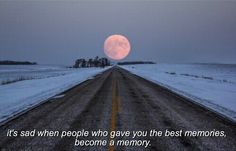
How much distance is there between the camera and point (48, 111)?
8.96m

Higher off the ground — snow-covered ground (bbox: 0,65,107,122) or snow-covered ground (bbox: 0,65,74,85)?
snow-covered ground (bbox: 0,65,107,122)

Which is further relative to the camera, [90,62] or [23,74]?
[90,62]

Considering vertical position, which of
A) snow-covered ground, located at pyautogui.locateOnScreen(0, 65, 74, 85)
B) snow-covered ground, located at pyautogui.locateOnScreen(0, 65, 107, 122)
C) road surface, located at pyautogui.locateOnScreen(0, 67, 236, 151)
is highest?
road surface, located at pyautogui.locateOnScreen(0, 67, 236, 151)

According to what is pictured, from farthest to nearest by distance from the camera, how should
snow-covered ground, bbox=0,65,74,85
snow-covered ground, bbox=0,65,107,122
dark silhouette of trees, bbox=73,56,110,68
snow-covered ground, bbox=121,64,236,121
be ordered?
dark silhouette of trees, bbox=73,56,110,68 → snow-covered ground, bbox=0,65,74,85 → snow-covered ground, bbox=121,64,236,121 → snow-covered ground, bbox=0,65,107,122

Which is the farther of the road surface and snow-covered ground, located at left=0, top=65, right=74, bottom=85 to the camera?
snow-covered ground, located at left=0, top=65, right=74, bottom=85

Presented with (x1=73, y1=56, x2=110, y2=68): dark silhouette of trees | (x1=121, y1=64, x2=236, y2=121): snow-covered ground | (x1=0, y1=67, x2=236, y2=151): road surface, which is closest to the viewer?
(x1=0, y1=67, x2=236, y2=151): road surface

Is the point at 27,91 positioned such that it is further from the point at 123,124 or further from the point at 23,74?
the point at 23,74

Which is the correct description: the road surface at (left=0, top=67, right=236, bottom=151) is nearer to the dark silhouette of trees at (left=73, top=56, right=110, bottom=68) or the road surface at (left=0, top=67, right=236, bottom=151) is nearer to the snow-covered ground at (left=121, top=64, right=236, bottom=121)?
the snow-covered ground at (left=121, top=64, right=236, bottom=121)

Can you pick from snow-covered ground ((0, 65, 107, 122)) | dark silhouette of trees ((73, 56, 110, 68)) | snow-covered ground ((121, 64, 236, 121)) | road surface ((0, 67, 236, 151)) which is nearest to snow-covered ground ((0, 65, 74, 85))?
snow-covered ground ((0, 65, 107, 122))

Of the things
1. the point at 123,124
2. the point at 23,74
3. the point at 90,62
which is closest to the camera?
the point at 123,124

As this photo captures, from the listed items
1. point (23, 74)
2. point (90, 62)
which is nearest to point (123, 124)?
point (23, 74)


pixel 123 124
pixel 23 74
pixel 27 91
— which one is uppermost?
pixel 123 124

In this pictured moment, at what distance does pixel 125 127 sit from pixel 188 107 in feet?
14.8

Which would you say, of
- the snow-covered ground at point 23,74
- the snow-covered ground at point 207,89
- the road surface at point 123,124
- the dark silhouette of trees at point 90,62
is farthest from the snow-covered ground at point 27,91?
the dark silhouette of trees at point 90,62
